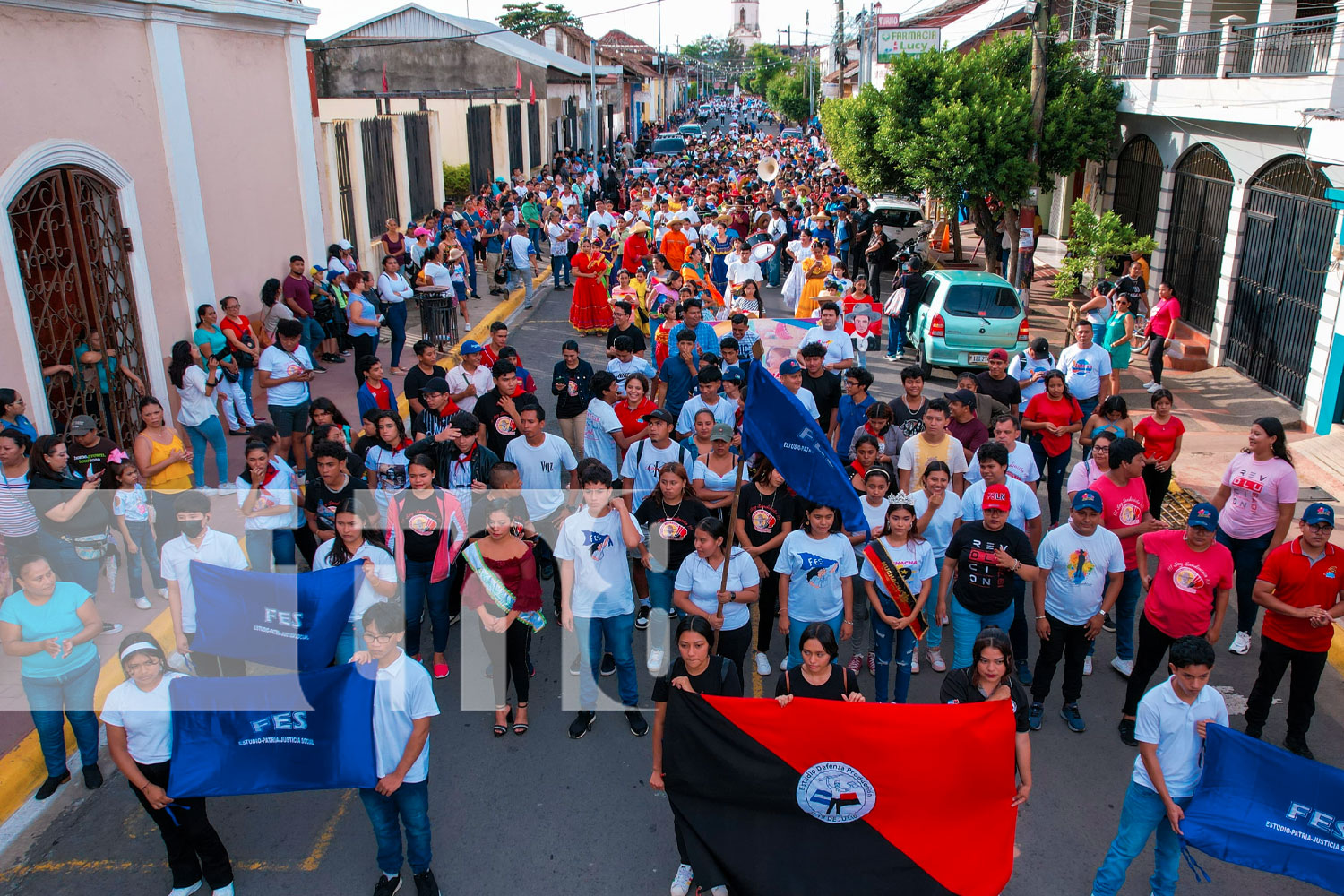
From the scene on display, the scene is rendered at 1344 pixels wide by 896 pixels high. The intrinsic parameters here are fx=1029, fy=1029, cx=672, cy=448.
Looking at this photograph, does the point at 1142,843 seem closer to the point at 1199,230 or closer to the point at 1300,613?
the point at 1300,613

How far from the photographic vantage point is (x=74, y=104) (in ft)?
32.2

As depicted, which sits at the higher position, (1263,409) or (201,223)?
(201,223)

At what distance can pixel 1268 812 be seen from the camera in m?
4.49

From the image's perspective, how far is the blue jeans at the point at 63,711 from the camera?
561cm

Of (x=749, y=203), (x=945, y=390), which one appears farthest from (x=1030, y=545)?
(x=749, y=203)

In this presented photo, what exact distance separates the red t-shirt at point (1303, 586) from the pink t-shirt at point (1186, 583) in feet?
0.90

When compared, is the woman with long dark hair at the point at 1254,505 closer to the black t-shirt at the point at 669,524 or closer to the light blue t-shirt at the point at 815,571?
the light blue t-shirt at the point at 815,571

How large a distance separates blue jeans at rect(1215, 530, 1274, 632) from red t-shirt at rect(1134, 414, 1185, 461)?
3.09 ft

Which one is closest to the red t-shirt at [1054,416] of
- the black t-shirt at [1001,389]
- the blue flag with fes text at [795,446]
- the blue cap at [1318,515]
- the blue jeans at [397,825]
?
the black t-shirt at [1001,389]

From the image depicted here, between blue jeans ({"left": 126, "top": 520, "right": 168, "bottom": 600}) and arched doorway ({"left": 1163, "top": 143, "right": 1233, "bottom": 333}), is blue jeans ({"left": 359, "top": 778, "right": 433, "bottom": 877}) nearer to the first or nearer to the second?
blue jeans ({"left": 126, "top": 520, "right": 168, "bottom": 600})

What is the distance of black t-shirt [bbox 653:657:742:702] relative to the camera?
4.96 m

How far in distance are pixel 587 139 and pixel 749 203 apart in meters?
26.8

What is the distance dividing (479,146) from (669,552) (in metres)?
24.9

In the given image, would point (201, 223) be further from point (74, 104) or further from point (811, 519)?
point (811, 519)
